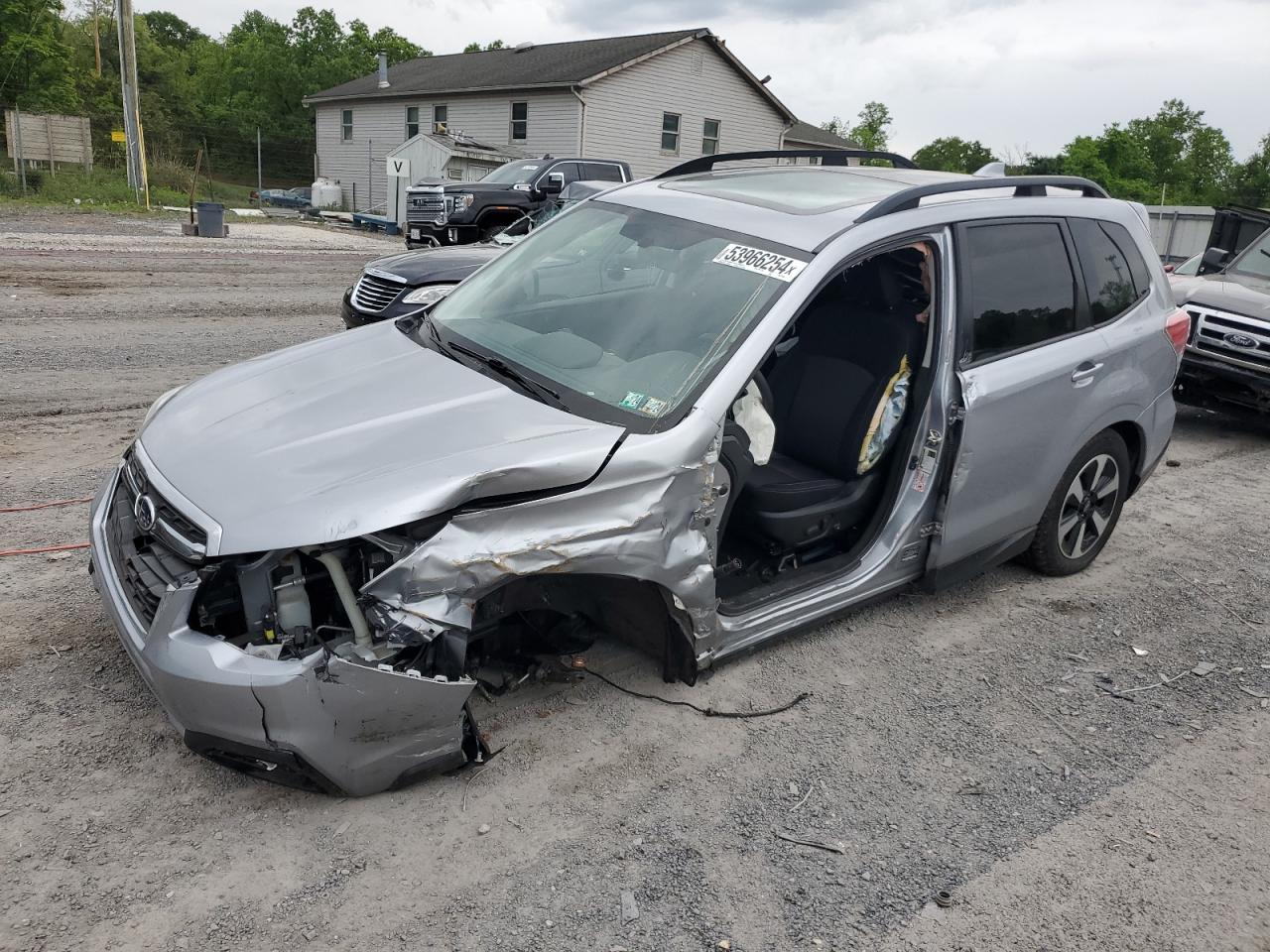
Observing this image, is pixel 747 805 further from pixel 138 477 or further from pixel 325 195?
pixel 325 195

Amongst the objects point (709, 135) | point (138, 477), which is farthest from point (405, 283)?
point (709, 135)

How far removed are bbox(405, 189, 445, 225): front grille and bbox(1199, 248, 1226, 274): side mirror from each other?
43.8ft

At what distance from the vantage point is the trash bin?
64.2ft

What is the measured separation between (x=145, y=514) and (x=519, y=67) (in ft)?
112

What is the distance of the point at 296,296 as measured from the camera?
12.4 metres

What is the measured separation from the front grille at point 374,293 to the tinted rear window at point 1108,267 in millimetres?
5216

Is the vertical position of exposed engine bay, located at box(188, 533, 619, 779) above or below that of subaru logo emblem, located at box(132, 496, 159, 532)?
below

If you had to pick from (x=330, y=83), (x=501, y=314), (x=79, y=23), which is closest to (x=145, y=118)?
(x=330, y=83)

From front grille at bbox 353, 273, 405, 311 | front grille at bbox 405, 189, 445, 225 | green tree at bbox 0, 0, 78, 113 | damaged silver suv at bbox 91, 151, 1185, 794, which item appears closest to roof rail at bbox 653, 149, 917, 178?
damaged silver suv at bbox 91, 151, 1185, 794

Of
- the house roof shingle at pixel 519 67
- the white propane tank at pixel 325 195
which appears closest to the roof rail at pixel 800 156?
the house roof shingle at pixel 519 67

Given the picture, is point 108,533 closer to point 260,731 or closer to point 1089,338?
point 260,731

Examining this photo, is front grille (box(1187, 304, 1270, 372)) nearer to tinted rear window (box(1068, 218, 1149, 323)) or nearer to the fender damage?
tinted rear window (box(1068, 218, 1149, 323))

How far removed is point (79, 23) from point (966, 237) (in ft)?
223

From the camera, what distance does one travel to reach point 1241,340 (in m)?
7.50
